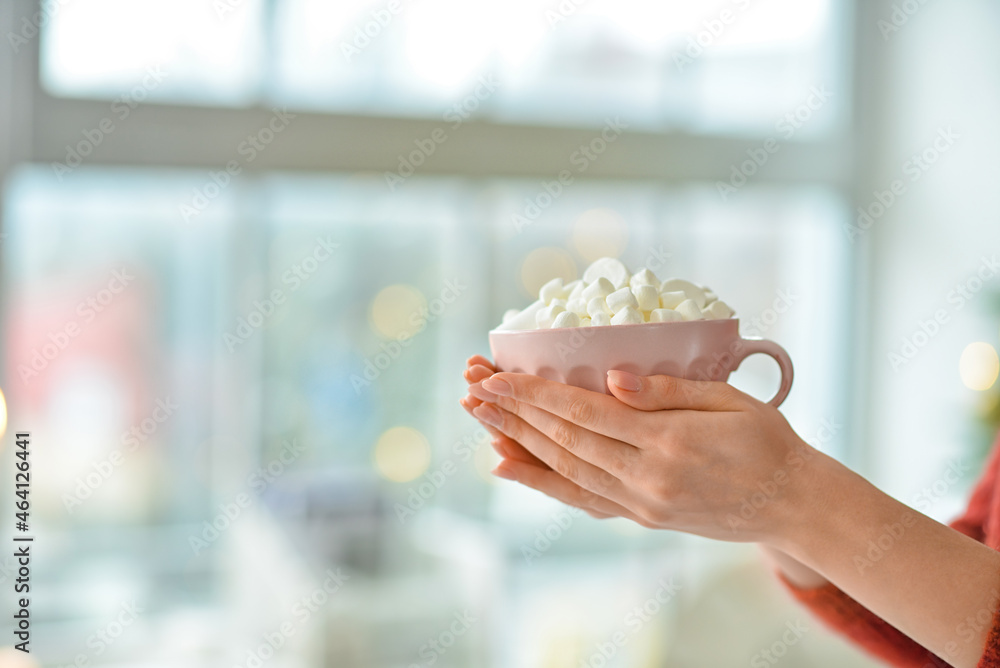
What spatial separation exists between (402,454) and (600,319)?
2.61 meters

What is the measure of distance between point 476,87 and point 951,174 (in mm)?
2184

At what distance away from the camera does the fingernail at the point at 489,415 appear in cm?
79

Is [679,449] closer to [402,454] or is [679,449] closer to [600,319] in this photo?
[600,319]

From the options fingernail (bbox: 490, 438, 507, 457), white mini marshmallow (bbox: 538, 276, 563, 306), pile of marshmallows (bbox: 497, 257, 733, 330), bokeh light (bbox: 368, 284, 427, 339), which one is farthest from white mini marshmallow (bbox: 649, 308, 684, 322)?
bokeh light (bbox: 368, 284, 427, 339)

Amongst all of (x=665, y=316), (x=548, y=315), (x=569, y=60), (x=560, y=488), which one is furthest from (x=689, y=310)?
(x=569, y=60)

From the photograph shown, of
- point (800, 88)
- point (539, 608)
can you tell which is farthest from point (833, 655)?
point (800, 88)

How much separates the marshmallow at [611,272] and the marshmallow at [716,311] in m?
0.09

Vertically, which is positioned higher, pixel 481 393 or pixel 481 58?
pixel 481 58

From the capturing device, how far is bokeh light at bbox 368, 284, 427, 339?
10.6ft

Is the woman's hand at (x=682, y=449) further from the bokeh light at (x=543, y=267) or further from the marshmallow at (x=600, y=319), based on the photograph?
the bokeh light at (x=543, y=267)

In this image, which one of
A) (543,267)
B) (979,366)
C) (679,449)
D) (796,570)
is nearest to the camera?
(679,449)

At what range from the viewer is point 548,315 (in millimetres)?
797

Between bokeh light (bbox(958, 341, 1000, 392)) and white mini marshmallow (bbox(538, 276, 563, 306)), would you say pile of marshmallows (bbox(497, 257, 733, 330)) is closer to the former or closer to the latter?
white mini marshmallow (bbox(538, 276, 563, 306))

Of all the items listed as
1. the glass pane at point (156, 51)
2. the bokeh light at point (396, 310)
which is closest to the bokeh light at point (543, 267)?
the bokeh light at point (396, 310)
